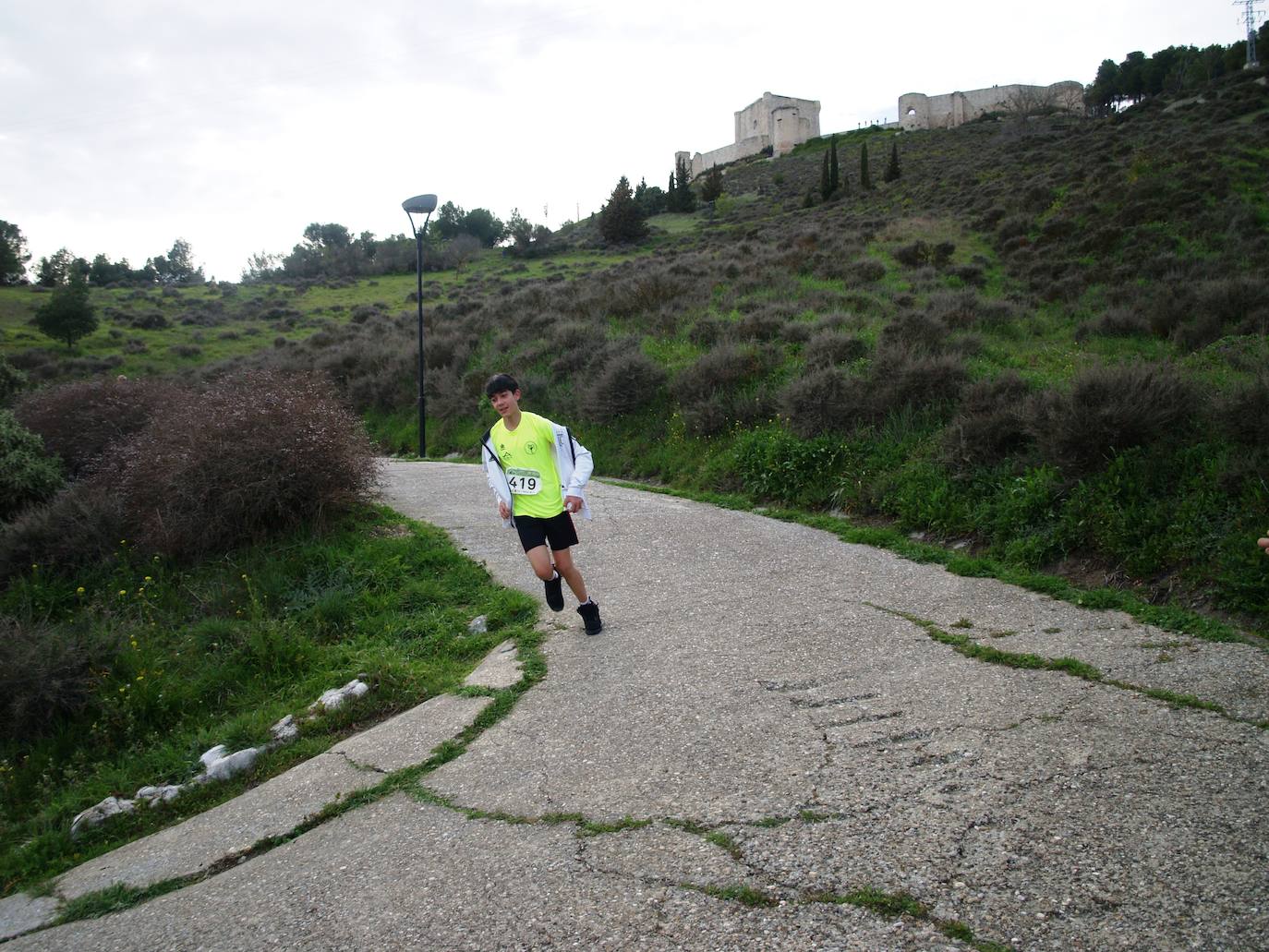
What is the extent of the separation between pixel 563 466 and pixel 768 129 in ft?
346

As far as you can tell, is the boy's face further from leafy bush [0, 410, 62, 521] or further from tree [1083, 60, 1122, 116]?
tree [1083, 60, 1122, 116]

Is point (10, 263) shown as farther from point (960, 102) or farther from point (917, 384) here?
point (960, 102)

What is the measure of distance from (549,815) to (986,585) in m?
4.05

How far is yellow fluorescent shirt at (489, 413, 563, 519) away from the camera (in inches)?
224

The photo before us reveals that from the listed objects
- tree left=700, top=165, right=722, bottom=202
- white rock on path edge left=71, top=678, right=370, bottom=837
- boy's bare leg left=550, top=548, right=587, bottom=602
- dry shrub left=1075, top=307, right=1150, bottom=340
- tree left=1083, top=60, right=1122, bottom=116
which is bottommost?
white rock on path edge left=71, top=678, right=370, bottom=837

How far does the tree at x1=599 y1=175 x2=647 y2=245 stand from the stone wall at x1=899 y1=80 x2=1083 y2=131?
4757 cm

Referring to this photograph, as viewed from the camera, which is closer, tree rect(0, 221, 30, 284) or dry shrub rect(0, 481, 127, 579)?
dry shrub rect(0, 481, 127, 579)

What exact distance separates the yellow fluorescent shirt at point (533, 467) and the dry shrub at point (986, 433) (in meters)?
4.36

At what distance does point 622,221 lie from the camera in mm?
52344

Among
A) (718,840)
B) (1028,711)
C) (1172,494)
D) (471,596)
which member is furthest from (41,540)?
(1172,494)

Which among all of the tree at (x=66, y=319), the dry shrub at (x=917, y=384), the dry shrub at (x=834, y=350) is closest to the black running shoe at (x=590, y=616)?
the dry shrub at (x=917, y=384)

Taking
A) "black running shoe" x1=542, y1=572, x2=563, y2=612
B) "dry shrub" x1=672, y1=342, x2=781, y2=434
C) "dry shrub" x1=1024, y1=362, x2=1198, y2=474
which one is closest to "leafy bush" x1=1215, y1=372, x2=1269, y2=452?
"dry shrub" x1=1024, y1=362, x2=1198, y2=474

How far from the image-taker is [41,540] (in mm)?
9859

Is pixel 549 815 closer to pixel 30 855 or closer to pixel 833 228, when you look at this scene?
pixel 30 855
